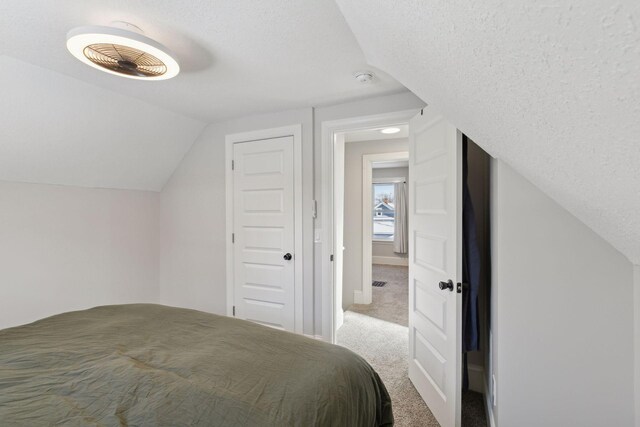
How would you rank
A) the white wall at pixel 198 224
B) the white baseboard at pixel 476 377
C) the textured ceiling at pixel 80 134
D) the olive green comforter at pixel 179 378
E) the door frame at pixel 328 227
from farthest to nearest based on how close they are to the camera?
the white wall at pixel 198 224 → the door frame at pixel 328 227 → the white baseboard at pixel 476 377 → the textured ceiling at pixel 80 134 → the olive green comforter at pixel 179 378

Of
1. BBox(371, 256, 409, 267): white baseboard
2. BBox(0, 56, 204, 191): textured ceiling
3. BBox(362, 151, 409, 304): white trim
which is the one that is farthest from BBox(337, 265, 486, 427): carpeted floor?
BBox(0, 56, 204, 191): textured ceiling

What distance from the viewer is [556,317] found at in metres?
1.36

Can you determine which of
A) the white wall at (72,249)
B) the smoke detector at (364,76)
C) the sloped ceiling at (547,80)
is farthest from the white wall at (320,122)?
the white wall at (72,249)

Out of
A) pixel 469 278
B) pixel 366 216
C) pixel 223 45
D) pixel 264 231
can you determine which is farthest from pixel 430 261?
pixel 366 216

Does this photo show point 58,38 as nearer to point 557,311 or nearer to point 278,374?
point 278,374

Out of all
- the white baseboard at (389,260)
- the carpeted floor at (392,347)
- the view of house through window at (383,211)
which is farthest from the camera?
the view of house through window at (383,211)

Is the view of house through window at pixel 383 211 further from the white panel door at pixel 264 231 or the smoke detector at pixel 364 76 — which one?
the smoke detector at pixel 364 76

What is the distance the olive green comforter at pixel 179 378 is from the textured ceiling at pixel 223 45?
161 centimetres

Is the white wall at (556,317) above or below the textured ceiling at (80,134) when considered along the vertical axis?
below

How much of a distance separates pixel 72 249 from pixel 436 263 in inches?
129

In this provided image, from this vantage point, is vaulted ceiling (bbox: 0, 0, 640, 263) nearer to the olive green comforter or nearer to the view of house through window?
the olive green comforter

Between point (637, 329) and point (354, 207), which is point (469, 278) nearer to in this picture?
point (637, 329)

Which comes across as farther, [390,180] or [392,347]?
[390,180]

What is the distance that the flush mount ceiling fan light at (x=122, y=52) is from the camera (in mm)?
1423
